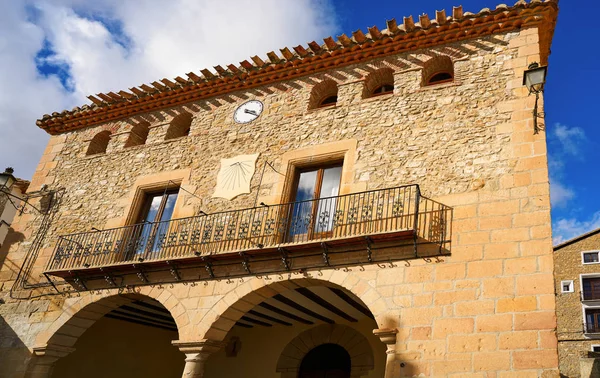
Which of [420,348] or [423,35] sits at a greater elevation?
[423,35]

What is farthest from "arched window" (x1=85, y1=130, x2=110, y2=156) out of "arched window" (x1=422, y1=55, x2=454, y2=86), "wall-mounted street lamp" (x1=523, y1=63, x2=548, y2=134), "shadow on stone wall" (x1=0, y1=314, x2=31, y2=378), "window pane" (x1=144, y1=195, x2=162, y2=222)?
"wall-mounted street lamp" (x1=523, y1=63, x2=548, y2=134)

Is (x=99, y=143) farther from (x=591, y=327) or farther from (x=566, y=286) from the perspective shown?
(x=591, y=327)

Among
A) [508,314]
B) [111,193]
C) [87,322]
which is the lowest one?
[87,322]

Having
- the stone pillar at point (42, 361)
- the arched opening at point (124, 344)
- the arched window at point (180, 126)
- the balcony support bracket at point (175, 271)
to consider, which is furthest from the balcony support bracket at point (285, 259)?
the arched window at point (180, 126)

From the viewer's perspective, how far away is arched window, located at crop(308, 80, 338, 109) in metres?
9.22

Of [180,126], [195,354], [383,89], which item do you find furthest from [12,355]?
[383,89]

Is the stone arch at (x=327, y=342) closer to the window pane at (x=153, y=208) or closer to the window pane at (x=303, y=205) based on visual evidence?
the window pane at (x=303, y=205)

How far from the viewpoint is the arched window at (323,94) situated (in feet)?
30.2

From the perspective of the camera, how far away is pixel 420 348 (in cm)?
588

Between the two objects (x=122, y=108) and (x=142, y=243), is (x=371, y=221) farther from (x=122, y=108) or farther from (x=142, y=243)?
(x=122, y=108)

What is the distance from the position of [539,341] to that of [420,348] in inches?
49.4

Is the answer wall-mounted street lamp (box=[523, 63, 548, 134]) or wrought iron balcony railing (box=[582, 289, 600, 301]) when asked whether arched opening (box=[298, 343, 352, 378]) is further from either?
wrought iron balcony railing (box=[582, 289, 600, 301])

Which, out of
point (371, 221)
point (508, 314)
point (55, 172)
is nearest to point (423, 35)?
point (371, 221)

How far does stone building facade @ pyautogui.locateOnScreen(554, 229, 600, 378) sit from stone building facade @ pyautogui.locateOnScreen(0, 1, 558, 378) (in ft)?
65.2
